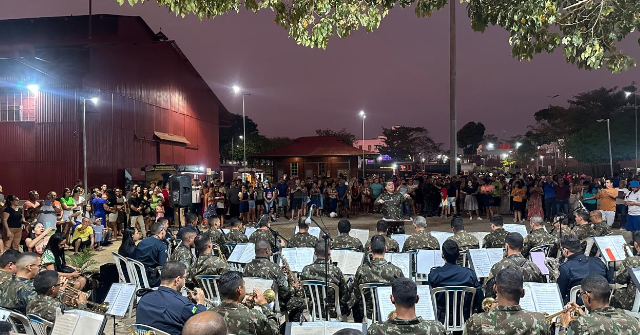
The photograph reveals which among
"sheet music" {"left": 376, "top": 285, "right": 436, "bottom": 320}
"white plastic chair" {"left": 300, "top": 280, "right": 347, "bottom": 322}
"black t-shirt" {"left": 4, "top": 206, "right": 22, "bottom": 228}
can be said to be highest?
"black t-shirt" {"left": 4, "top": 206, "right": 22, "bottom": 228}

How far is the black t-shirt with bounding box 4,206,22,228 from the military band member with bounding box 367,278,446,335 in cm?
1044

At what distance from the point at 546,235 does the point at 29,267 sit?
7581mm

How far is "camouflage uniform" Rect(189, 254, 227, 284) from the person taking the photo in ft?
20.0

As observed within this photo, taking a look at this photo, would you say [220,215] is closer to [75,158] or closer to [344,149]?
[75,158]

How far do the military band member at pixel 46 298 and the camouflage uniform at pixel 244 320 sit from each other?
5.95 ft

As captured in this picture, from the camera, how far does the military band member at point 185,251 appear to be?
681cm

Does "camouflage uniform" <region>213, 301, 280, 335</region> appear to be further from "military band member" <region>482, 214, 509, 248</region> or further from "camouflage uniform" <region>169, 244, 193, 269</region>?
"military band member" <region>482, 214, 509, 248</region>

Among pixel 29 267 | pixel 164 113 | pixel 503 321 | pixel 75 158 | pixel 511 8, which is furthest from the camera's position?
pixel 164 113

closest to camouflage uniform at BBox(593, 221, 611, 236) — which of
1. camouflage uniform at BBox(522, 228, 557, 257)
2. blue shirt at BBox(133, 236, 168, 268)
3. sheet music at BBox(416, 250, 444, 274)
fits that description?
camouflage uniform at BBox(522, 228, 557, 257)

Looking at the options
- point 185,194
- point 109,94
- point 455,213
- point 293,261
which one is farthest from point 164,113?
point 293,261

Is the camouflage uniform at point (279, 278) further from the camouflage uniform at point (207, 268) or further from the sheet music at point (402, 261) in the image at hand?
the sheet music at point (402, 261)

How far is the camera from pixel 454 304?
16.8 feet

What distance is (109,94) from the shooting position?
956 inches

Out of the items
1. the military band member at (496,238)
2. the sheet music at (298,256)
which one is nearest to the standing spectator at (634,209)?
the military band member at (496,238)
